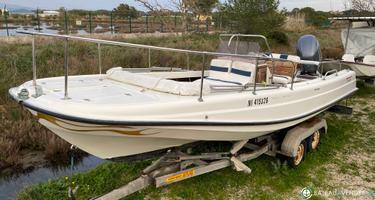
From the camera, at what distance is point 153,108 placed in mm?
2994

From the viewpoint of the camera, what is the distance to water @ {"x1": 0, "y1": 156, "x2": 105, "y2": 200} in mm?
4336

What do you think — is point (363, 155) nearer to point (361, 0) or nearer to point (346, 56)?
point (346, 56)

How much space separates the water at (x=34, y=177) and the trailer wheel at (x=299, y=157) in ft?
9.07

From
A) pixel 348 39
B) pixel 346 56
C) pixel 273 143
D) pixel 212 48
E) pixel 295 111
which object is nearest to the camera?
pixel 295 111

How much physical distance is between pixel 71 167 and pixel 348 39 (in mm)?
7801

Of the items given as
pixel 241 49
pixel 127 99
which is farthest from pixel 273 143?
pixel 127 99

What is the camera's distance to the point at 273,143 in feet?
15.0

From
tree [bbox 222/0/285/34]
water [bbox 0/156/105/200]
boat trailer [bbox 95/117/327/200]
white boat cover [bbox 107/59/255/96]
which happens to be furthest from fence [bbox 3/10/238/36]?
boat trailer [bbox 95/117/327/200]

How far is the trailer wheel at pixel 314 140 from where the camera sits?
4.80 meters

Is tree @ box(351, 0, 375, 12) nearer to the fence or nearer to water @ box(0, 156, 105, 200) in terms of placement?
the fence

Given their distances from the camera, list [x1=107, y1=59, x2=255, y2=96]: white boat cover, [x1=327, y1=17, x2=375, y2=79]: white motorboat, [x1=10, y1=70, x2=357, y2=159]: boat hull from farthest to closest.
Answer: [x1=327, y1=17, x2=375, y2=79]: white motorboat, [x1=107, y1=59, x2=255, y2=96]: white boat cover, [x1=10, y1=70, x2=357, y2=159]: boat hull

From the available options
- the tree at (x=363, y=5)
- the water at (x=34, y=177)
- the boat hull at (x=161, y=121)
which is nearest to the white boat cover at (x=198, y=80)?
the boat hull at (x=161, y=121)

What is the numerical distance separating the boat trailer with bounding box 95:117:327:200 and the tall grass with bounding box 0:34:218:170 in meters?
2.19

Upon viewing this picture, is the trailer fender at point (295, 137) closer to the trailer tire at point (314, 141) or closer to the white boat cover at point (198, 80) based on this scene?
the trailer tire at point (314, 141)
